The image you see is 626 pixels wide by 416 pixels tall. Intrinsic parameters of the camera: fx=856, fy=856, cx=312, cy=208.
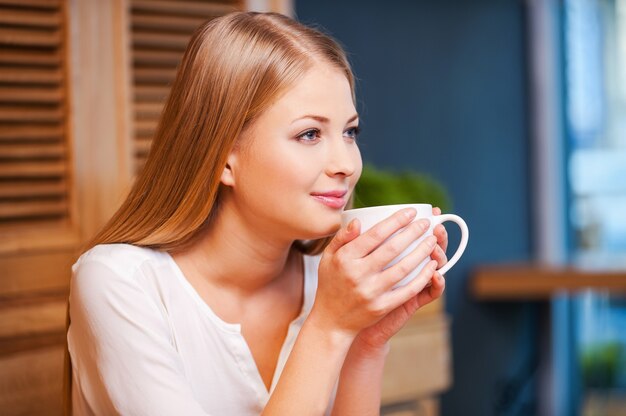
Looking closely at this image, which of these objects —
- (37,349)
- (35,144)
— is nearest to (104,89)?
(35,144)

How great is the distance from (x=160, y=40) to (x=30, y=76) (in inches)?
14.1

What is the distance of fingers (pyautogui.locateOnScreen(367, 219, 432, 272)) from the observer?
47.3 inches

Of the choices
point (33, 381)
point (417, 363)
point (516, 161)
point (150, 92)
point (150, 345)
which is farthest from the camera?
point (516, 161)

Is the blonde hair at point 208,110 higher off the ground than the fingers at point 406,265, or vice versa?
the blonde hair at point 208,110

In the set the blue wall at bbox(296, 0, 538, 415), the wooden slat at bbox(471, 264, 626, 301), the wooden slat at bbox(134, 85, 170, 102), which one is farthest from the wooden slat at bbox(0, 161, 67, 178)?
the wooden slat at bbox(471, 264, 626, 301)

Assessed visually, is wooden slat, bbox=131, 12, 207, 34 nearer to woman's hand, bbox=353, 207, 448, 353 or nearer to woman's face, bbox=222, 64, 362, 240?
woman's face, bbox=222, 64, 362, 240

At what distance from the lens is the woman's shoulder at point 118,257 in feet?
4.49

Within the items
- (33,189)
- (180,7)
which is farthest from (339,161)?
(180,7)

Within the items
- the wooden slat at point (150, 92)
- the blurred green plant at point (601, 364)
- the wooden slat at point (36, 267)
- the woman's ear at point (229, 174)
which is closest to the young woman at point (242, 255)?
the woman's ear at point (229, 174)

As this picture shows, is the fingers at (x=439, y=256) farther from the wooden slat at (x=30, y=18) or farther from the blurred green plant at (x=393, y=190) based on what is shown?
the wooden slat at (x=30, y=18)

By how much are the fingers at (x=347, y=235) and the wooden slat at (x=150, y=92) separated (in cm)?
100

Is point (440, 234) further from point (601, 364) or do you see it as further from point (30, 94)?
point (601, 364)

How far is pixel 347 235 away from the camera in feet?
4.05

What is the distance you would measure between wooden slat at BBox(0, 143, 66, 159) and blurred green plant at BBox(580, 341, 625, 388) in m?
2.83
